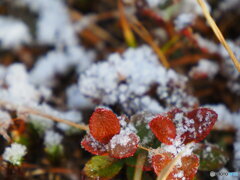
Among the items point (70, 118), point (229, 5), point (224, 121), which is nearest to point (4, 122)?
point (70, 118)

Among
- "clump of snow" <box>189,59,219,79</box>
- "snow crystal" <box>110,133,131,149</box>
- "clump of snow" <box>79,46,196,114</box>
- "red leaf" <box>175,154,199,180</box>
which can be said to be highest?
"clump of snow" <box>189,59,219,79</box>

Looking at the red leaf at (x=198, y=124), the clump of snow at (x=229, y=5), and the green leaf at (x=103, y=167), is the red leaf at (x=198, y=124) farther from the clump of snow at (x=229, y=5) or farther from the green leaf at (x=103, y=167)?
the clump of snow at (x=229, y=5)

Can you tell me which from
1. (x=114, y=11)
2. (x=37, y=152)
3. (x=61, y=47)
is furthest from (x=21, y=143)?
(x=114, y=11)

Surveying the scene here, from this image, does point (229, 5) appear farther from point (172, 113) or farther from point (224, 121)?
point (172, 113)

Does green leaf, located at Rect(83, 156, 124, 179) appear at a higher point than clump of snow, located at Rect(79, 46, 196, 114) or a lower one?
lower

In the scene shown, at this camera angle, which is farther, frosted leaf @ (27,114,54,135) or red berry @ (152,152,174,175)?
frosted leaf @ (27,114,54,135)

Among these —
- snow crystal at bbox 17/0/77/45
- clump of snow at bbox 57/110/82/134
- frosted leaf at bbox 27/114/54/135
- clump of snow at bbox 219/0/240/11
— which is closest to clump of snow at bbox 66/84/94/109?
Result: clump of snow at bbox 57/110/82/134

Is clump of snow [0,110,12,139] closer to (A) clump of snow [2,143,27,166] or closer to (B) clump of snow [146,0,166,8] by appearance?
(A) clump of snow [2,143,27,166]
